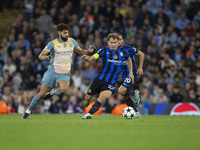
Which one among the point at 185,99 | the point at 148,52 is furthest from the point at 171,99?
the point at 148,52

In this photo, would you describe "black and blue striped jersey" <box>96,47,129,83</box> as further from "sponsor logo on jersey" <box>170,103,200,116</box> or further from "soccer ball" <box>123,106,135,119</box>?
"sponsor logo on jersey" <box>170,103,200,116</box>

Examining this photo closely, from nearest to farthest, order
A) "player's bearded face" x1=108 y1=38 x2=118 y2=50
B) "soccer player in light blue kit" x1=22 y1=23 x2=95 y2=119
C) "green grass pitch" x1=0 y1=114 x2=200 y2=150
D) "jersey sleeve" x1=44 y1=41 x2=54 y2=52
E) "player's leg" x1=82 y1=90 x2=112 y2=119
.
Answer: "green grass pitch" x1=0 y1=114 x2=200 y2=150
"player's leg" x1=82 y1=90 x2=112 y2=119
"player's bearded face" x1=108 y1=38 x2=118 y2=50
"jersey sleeve" x1=44 y1=41 x2=54 y2=52
"soccer player in light blue kit" x1=22 y1=23 x2=95 y2=119

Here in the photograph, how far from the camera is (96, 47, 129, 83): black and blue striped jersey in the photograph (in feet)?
33.8

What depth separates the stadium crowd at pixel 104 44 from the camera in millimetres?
15945

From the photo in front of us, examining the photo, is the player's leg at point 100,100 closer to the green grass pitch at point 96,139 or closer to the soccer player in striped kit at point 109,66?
the soccer player in striped kit at point 109,66

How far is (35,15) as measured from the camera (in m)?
19.6

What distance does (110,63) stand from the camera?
10.4 meters

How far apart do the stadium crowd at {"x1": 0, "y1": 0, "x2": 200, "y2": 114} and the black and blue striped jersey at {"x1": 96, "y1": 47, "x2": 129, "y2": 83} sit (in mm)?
5139

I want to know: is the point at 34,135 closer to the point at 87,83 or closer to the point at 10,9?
the point at 87,83

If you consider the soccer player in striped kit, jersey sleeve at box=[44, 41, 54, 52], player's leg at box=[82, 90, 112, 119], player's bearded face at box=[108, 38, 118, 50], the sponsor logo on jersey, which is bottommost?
the sponsor logo on jersey

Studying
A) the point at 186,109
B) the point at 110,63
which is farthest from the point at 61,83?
the point at 186,109

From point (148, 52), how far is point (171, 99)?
8.76 feet

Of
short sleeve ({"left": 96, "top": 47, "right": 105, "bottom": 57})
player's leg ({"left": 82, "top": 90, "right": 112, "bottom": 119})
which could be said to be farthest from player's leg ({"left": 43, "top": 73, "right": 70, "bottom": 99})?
short sleeve ({"left": 96, "top": 47, "right": 105, "bottom": 57})

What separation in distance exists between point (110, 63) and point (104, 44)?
7593 millimetres
